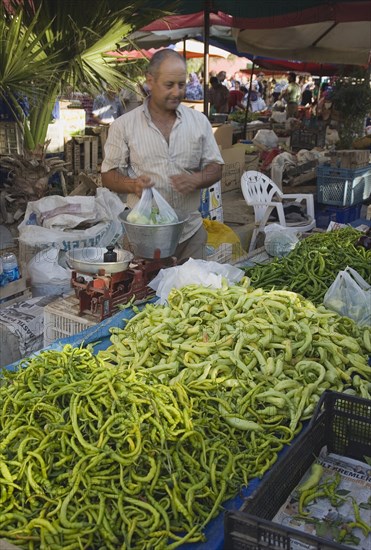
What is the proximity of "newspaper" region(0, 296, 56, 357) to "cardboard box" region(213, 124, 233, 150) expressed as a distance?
6.08 meters

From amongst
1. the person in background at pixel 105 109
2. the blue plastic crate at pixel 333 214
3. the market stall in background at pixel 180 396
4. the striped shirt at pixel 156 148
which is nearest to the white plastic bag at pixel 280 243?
the market stall in background at pixel 180 396

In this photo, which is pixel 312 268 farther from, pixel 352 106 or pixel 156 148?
pixel 352 106

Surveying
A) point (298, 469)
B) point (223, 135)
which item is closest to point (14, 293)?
point (298, 469)

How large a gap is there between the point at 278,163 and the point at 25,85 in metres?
4.75

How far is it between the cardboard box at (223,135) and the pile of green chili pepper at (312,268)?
5.72m

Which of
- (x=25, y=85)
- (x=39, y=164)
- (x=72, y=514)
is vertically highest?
(x=25, y=85)

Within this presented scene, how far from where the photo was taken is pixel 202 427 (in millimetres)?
2207

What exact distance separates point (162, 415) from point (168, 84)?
8.17ft

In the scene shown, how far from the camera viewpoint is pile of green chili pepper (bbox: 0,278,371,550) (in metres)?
1.83

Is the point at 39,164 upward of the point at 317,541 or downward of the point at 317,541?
upward

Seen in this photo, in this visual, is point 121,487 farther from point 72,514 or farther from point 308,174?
point 308,174

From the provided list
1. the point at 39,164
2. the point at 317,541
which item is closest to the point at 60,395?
the point at 317,541

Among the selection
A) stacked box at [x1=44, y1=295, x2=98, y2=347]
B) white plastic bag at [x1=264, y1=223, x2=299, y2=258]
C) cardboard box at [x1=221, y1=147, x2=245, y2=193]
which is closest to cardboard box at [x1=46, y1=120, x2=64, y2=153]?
cardboard box at [x1=221, y1=147, x2=245, y2=193]

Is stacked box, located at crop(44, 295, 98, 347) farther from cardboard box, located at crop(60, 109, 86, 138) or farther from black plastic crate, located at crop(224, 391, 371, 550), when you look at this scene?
cardboard box, located at crop(60, 109, 86, 138)
